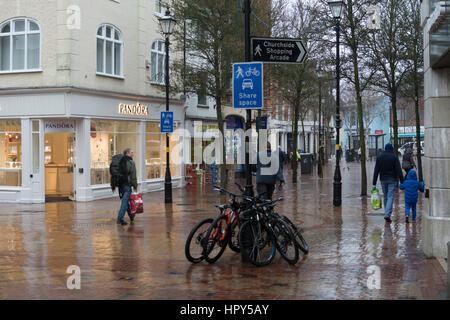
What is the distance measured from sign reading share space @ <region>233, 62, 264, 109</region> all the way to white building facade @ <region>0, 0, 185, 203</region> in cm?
1134

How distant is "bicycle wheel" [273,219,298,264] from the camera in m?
8.73

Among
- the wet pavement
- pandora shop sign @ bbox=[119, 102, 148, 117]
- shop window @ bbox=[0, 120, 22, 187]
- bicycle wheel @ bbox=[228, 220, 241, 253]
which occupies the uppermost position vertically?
pandora shop sign @ bbox=[119, 102, 148, 117]

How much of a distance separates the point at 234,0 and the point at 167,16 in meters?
4.16

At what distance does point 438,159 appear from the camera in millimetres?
8773

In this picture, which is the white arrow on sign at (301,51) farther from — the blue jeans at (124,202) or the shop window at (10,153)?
the shop window at (10,153)

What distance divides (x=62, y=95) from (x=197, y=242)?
12.5 m

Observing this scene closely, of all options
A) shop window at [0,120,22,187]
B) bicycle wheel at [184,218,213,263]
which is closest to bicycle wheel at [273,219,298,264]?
bicycle wheel at [184,218,213,263]

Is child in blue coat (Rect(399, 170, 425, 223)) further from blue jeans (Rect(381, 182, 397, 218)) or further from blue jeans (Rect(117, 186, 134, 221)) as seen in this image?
blue jeans (Rect(117, 186, 134, 221))

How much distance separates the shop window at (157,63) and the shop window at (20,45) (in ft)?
19.3

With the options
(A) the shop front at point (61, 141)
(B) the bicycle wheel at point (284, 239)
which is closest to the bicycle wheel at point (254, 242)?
(B) the bicycle wheel at point (284, 239)

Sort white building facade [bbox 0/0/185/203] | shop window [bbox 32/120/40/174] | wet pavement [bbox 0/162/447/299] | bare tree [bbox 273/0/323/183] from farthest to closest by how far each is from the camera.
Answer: bare tree [bbox 273/0/323/183] → shop window [bbox 32/120/40/174] → white building facade [bbox 0/0/185/203] → wet pavement [bbox 0/162/447/299]

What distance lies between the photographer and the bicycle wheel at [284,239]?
8.73 m

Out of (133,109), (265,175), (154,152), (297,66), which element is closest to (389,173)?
(265,175)

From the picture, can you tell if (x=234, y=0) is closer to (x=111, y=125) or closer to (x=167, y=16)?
(x=167, y=16)
